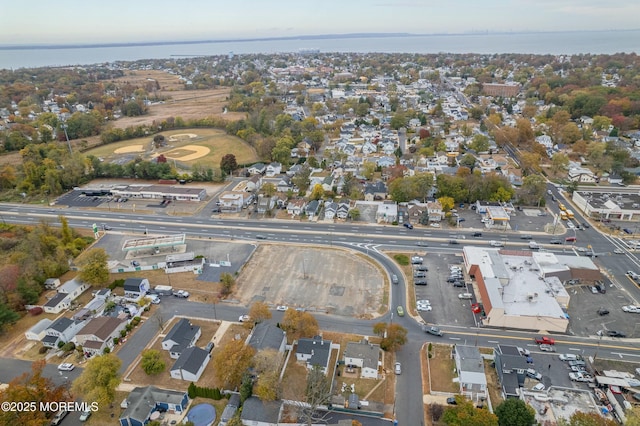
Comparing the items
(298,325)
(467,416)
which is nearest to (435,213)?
(298,325)

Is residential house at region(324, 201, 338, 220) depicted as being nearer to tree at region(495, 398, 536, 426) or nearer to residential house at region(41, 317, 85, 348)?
residential house at region(41, 317, 85, 348)

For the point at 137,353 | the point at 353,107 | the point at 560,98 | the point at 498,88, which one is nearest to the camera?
the point at 137,353

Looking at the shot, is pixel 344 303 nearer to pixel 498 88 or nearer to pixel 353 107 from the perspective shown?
pixel 353 107

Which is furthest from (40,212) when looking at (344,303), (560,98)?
(560,98)

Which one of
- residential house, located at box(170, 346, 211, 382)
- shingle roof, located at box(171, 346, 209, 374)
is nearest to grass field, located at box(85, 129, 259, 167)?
shingle roof, located at box(171, 346, 209, 374)

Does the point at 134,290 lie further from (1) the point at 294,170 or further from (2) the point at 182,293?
(1) the point at 294,170
